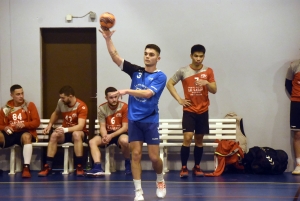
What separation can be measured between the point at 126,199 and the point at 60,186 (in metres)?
1.22

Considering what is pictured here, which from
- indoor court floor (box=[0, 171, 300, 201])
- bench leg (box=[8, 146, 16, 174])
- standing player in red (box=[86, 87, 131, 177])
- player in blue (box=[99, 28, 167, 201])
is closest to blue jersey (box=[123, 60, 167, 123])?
player in blue (box=[99, 28, 167, 201])

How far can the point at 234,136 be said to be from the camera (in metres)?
7.26

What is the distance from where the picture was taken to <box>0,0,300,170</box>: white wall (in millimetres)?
7414

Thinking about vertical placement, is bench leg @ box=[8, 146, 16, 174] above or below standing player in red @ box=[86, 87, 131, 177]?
below

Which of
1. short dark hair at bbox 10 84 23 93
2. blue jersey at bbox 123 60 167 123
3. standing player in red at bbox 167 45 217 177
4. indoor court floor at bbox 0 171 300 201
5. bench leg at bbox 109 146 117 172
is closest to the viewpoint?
blue jersey at bbox 123 60 167 123

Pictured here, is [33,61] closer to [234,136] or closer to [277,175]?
[234,136]

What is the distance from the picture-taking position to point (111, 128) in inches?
277

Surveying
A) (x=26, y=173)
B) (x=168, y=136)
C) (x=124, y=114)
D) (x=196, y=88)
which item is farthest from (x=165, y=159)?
(x=26, y=173)

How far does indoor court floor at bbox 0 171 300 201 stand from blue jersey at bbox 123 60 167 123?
900 millimetres

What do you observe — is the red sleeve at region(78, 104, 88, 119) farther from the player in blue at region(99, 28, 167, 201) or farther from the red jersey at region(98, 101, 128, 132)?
the player in blue at region(99, 28, 167, 201)

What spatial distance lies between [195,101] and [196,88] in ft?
0.60

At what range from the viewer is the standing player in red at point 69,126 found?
6.89 metres

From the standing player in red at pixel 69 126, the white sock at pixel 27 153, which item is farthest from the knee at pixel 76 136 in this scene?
the white sock at pixel 27 153

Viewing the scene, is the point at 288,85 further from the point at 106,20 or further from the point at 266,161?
the point at 106,20
